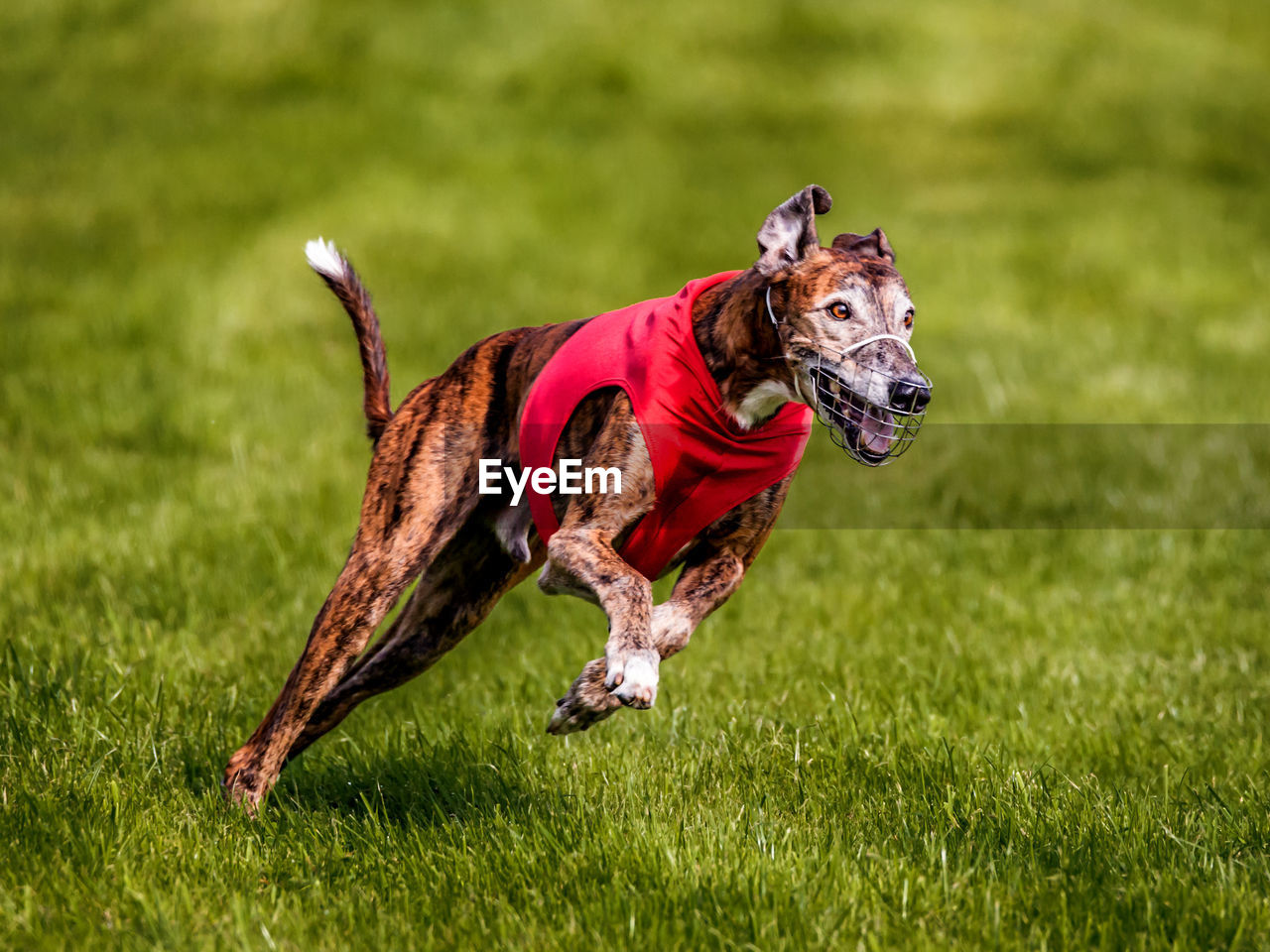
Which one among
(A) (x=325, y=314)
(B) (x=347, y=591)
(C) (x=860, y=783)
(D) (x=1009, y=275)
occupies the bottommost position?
(C) (x=860, y=783)

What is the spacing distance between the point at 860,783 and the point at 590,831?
1.15m

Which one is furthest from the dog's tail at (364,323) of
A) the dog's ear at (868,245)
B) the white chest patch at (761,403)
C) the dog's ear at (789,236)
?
the dog's ear at (868,245)

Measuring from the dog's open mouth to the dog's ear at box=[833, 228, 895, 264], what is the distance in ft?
1.74

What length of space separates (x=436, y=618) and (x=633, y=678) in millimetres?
1681

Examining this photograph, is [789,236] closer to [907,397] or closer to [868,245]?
[868,245]

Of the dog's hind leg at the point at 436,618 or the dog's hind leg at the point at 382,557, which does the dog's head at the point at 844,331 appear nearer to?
the dog's hind leg at the point at 382,557

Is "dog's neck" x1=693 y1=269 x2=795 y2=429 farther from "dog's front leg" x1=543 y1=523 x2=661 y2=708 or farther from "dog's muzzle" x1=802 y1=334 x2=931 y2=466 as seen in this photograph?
"dog's front leg" x1=543 y1=523 x2=661 y2=708

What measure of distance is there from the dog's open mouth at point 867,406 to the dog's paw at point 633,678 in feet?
2.72

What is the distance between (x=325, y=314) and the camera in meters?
12.8

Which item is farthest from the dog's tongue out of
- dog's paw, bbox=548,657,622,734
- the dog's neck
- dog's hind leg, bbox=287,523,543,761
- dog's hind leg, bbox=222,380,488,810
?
dog's hind leg, bbox=287,523,543,761

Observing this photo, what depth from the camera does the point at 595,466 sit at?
186 inches

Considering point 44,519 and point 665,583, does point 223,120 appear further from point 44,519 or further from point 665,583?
point 665,583

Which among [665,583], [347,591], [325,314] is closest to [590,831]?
[347,591]

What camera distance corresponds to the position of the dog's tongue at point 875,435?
13.8 ft
